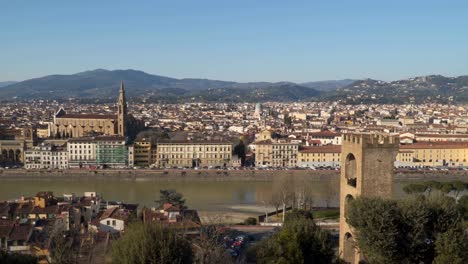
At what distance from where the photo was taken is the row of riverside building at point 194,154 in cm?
2292

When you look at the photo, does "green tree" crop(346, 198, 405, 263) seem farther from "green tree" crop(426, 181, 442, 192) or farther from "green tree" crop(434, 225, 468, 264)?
"green tree" crop(426, 181, 442, 192)

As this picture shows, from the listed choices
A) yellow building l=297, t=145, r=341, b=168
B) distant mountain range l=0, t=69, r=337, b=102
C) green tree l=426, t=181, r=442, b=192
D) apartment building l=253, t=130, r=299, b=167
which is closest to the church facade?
apartment building l=253, t=130, r=299, b=167

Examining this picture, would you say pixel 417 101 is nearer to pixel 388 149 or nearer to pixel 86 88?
pixel 388 149

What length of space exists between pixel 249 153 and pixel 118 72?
143346 millimetres

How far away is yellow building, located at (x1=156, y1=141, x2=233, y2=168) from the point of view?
2328 centimetres

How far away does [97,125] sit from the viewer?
29906mm

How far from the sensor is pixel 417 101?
75000 mm

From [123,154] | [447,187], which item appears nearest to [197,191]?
[123,154]

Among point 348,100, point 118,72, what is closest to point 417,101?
point 348,100

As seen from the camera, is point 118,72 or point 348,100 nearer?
point 348,100

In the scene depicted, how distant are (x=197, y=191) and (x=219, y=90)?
321ft

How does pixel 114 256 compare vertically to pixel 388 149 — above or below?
below

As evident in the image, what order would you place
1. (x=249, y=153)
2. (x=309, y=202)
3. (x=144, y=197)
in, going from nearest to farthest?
(x=309, y=202) < (x=144, y=197) < (x=249, y=153)

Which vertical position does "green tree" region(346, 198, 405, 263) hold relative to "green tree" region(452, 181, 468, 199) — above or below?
above
